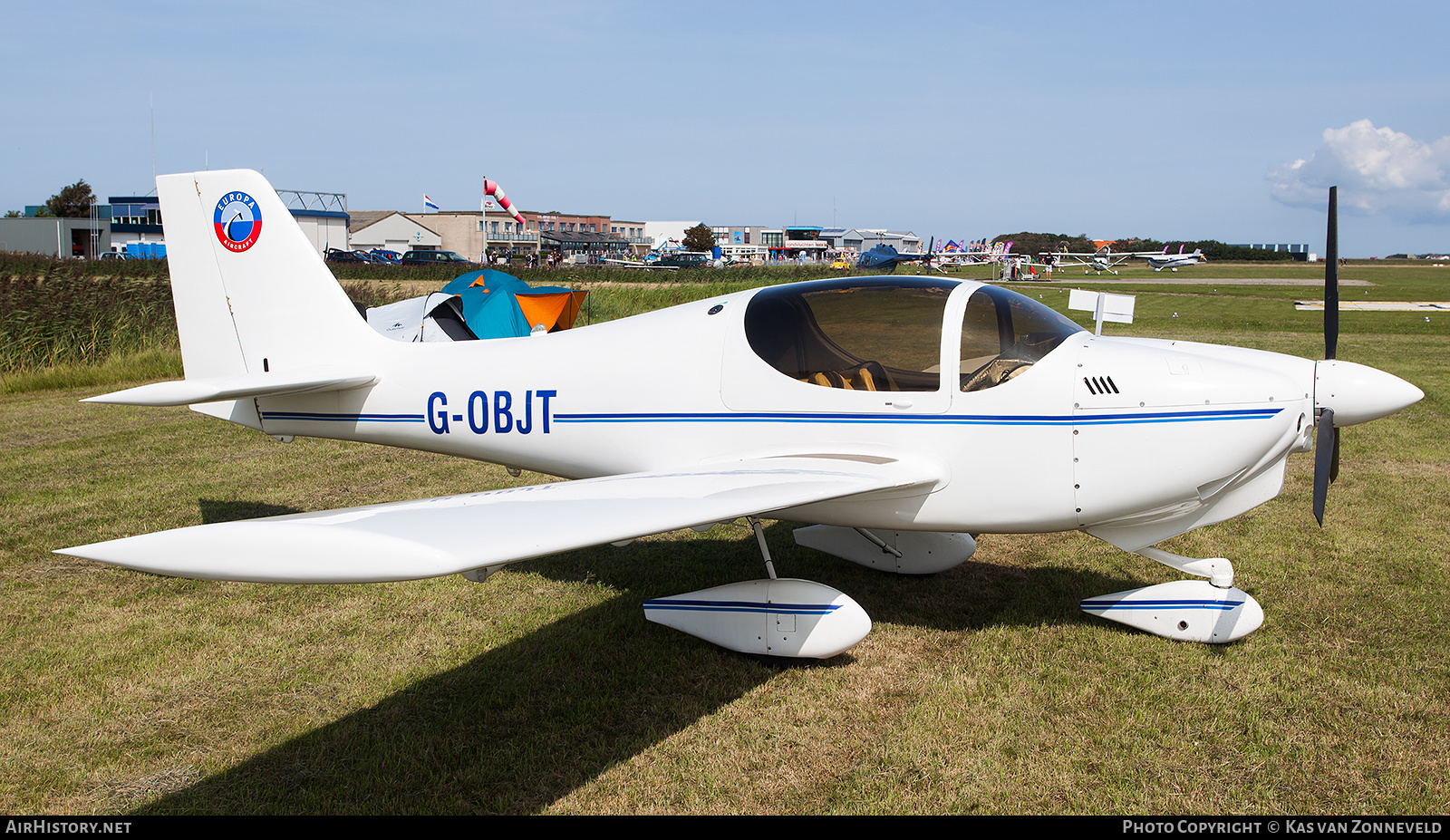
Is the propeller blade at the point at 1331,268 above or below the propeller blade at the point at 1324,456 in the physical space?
above

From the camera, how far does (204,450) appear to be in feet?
30.9

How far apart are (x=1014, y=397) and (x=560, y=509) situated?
2.36 metres

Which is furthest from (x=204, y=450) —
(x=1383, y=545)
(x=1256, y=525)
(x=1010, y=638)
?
(x=1383, y=545)

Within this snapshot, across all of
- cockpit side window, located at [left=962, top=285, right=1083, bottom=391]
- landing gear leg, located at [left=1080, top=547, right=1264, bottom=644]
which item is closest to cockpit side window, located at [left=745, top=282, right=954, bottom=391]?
cockpit side window, located at [left=962, top=285, right=1083, bottom=391]

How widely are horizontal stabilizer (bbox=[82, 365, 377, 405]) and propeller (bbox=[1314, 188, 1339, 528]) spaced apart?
5274 millimetres

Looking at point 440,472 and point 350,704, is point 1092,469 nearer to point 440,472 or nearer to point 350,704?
point 350,704

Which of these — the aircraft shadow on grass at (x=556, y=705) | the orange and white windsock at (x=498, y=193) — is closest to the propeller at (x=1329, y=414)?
the aircraft shadow on grass at (x=556, y=705)

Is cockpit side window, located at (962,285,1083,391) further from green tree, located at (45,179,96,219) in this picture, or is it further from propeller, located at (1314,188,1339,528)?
green tree, located at (45,179,96,219)

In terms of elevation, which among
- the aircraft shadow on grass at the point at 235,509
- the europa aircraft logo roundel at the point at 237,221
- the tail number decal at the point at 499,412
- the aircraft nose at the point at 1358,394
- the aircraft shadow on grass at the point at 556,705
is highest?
the europa aircraft logo roundel at the point at 237,221

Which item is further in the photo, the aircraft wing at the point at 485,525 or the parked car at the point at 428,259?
the parked car at the point at 428,259

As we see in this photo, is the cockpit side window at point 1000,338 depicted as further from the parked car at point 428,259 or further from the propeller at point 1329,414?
the parked car at point 428,259

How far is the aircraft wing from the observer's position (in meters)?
2.66

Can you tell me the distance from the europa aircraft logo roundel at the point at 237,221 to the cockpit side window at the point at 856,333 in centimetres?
344

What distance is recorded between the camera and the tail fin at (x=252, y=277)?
5.87 m
